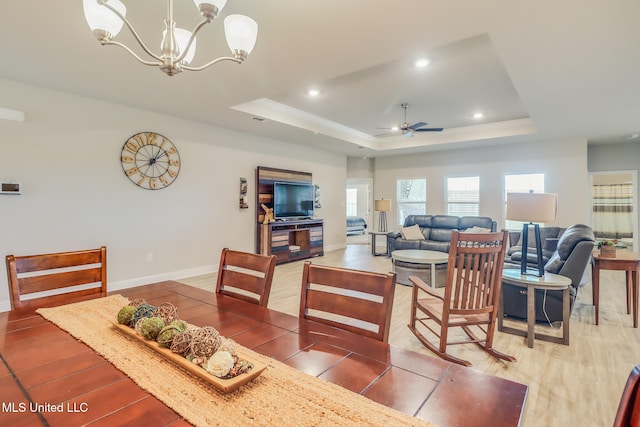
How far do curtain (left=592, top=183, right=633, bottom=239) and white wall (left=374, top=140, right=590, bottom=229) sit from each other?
2059mm

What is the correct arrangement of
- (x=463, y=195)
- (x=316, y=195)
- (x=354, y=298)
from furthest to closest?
(x=463, y=195)
(x=316, y=195)
(x=354, y=298)

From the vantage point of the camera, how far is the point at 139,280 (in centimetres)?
462

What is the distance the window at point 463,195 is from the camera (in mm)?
7785

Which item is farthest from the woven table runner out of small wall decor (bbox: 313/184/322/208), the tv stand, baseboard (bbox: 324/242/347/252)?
baseboard (bbox: 324/242/347/252)

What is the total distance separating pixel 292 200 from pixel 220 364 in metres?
6.08

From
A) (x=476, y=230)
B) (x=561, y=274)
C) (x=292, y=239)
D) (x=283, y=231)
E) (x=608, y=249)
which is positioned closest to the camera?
(x=561, y=274)

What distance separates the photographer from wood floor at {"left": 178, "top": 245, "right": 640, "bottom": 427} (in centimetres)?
192

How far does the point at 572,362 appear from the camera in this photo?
248cm

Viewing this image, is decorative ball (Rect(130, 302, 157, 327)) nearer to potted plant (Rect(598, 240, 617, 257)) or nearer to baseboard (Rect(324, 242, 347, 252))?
potted plant (Rect(598, 240, 617, 257))

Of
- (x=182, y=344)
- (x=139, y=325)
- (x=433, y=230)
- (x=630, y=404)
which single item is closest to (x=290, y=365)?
(x=182, y=344)

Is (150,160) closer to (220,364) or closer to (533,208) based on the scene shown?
(220,364)

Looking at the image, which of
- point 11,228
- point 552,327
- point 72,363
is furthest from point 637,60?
point 11,228

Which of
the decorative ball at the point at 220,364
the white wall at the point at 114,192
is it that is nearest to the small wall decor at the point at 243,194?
the white wall at the point at 114,192

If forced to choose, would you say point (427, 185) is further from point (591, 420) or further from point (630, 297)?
point (591, 420)
